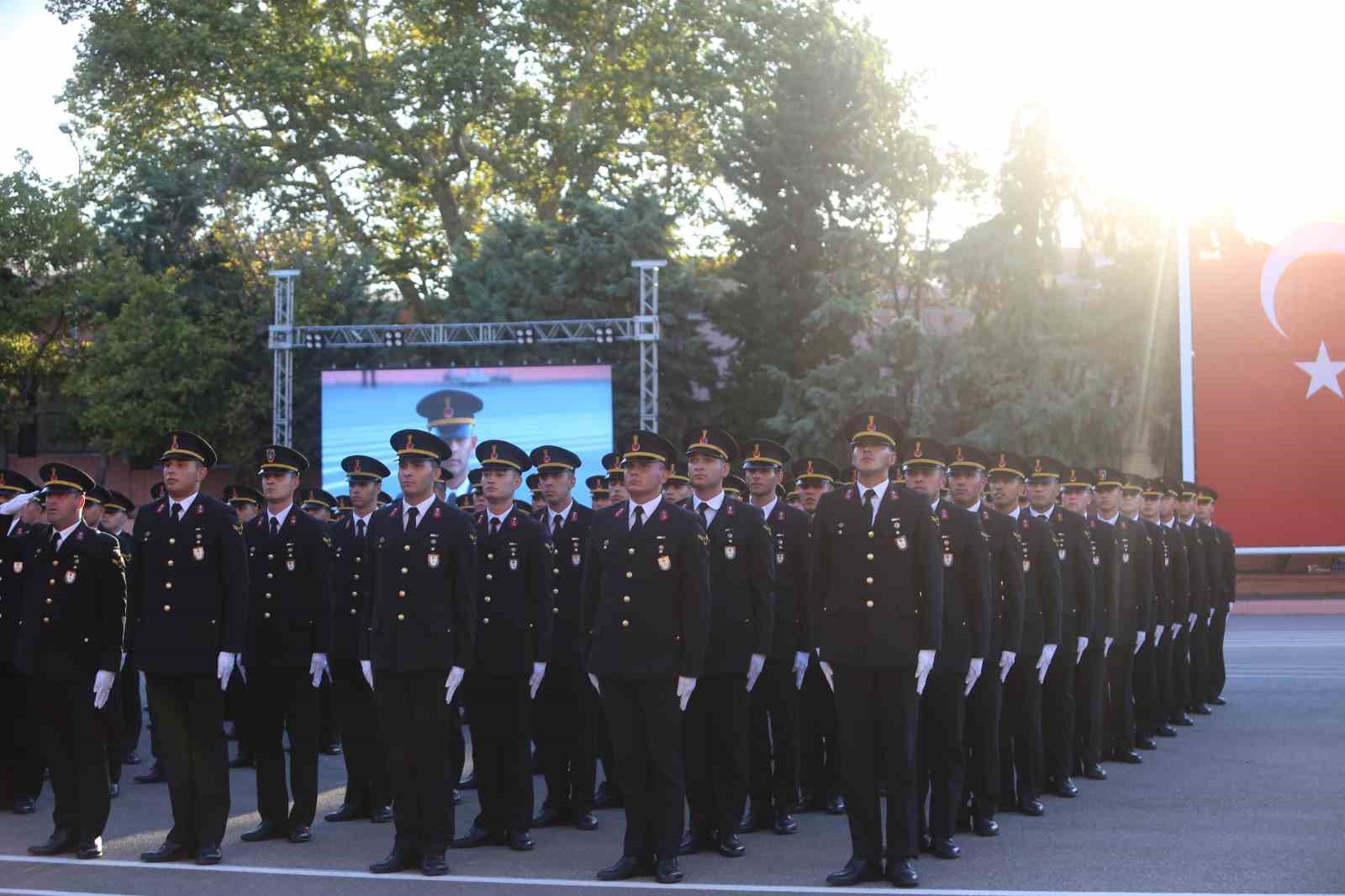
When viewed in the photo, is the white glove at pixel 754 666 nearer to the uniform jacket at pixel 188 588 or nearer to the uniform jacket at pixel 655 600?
the uniform jacket at pixel 655 600

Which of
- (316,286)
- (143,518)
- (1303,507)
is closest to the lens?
(143,518)

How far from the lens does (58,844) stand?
340 inches

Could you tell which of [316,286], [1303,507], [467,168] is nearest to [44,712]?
[1303,507]

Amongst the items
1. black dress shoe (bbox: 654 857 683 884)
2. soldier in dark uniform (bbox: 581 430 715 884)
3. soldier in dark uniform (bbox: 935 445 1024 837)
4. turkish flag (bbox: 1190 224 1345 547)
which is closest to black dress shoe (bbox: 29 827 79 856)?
soldier in dark uniform (bbox: 581 430 715 884)

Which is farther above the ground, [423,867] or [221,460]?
[221,460]

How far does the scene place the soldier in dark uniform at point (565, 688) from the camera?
970cm

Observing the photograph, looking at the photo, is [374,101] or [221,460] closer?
[221,460]

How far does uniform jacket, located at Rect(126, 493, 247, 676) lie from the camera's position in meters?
8.23

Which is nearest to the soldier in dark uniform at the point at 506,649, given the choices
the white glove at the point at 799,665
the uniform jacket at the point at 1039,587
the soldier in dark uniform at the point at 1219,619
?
the white glove at the point at 799,665

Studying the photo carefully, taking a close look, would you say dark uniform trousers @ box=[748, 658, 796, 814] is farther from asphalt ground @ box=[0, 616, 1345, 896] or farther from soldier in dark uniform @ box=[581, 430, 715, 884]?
soldier in dark uniform @ box=[581, 430, 715, 884]

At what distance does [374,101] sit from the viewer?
3941 cm

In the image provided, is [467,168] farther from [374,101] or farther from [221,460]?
[221,460]

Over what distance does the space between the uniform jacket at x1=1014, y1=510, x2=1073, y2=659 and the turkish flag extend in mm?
19442

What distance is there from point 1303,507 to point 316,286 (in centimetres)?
2047
